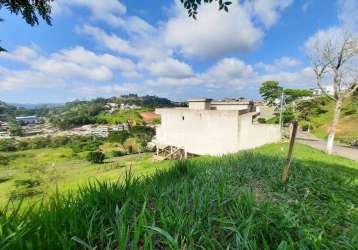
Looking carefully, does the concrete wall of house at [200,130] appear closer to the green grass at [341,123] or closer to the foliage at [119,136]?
the green grass at [341,123]

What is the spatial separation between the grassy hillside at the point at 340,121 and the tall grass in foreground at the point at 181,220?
29405 millimetres

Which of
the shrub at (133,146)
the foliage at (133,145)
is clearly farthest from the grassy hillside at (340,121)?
the shrub at (133,146)

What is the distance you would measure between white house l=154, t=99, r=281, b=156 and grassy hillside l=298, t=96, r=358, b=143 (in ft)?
52.3

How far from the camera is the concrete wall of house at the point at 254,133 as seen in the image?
53.0ft

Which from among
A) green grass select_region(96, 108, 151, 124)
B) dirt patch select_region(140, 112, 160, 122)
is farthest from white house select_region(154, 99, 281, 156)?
dirt patch select_region(140, 112, 160, 122)

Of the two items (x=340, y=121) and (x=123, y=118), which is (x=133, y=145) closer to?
(x=123, y=118)

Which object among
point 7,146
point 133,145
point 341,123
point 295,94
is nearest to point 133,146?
point 133,145

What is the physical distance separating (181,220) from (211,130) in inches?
678

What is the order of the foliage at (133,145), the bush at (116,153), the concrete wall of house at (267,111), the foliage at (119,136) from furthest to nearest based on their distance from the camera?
the foliage at (119,136) < the foliage at (133,145) < the bush at (116,153) < the concrete wall of house at (267,111)

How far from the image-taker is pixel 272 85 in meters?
39.4

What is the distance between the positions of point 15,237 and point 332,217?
2.98m

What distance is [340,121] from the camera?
111ft

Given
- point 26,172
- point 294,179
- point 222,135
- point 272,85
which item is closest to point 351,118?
point 272,85

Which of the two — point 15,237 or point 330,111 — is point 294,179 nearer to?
point 15,237
